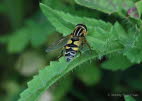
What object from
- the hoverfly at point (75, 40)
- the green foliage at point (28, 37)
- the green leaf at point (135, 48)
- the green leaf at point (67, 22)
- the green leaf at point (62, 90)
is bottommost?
the green leaf at point (135, 48)

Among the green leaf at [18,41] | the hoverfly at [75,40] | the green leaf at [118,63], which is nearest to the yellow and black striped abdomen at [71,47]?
the hoverfly at [75,40]

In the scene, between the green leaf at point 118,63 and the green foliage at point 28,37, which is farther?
the green foliage at point 28,37

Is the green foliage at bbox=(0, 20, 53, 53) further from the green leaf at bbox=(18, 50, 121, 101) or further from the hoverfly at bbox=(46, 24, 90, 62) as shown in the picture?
the green leaf at bbox=(18, 50, 121, 101)

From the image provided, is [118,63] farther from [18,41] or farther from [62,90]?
[18,41]

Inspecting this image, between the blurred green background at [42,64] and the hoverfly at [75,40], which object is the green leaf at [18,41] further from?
the hoverfly at [75,40]

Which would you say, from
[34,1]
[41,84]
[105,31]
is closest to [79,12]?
[34,1]
